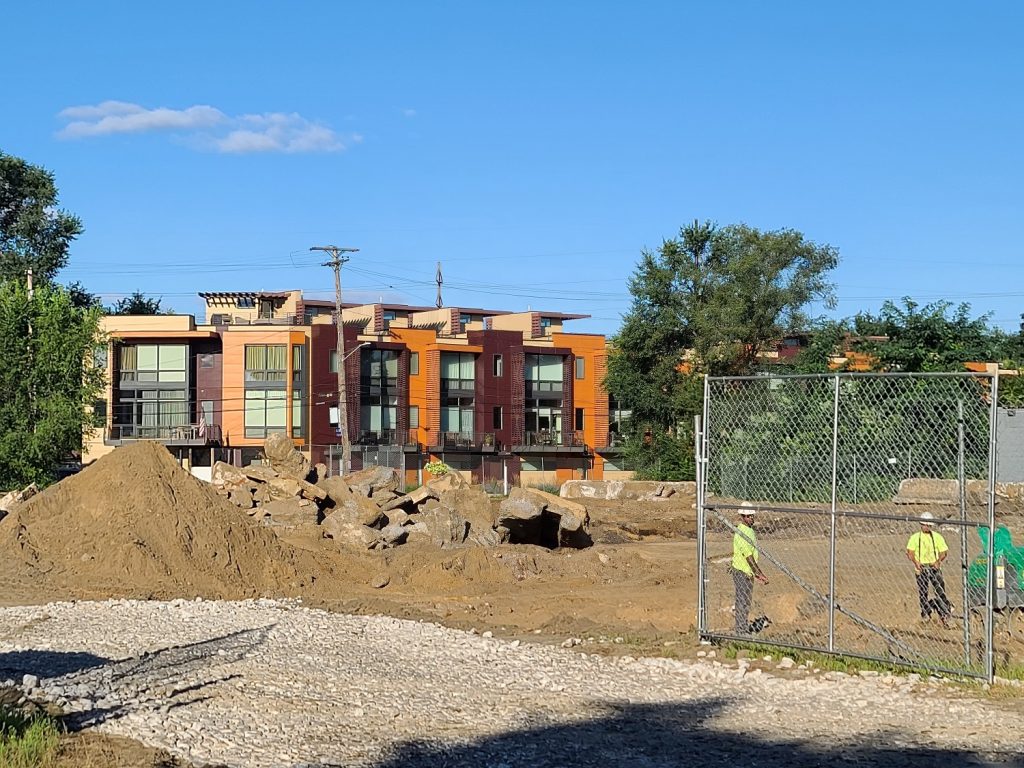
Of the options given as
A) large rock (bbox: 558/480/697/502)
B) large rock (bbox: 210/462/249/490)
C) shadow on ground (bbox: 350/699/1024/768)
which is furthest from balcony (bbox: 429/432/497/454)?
shadow on ground (bbox: 350/699/1024/768)

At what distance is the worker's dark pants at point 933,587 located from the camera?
15024 mm

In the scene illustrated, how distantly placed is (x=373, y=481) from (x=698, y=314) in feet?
96.6

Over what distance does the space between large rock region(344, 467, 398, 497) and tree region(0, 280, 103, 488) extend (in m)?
11.9

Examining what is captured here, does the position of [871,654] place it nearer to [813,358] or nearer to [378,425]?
[813,358]

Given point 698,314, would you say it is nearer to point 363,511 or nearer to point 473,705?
point 363,511

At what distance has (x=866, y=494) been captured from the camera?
52.9ft

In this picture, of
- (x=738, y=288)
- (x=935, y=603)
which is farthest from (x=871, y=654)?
(x=738, y=288)

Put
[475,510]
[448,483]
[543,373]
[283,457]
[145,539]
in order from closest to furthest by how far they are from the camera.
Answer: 1. [145,539]
2. [475,510]
3. [448,483]
4. [283,457]
5. [543,373]

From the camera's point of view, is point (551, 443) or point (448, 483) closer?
point (448, 483)

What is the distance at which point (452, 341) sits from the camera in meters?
74.4

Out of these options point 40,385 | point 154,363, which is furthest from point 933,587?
point 154,363

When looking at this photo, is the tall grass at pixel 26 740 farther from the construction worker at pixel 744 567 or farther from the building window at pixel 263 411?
the building window at pixel 263 411

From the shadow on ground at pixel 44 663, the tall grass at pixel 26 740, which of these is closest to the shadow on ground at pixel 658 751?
the tall grass at pixel 26 740

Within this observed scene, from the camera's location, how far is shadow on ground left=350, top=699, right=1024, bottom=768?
9.03 meters
